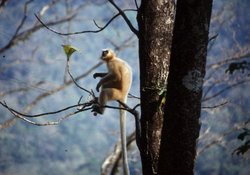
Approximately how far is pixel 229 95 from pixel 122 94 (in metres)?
10.1

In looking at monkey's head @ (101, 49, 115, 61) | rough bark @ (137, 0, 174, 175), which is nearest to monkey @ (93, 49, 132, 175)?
monkey's head @ (101, 49, 115, 61)

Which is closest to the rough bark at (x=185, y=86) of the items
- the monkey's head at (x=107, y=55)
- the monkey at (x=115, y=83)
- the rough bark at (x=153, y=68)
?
the rough bark at (x=153, y=68)

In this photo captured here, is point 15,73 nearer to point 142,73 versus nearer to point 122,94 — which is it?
point 122,94

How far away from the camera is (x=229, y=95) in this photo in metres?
13.4

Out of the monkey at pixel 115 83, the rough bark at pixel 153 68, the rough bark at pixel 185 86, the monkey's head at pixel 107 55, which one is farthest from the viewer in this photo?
the monkey's head at pixel 107 55

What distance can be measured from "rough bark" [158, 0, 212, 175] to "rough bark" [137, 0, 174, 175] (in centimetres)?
29

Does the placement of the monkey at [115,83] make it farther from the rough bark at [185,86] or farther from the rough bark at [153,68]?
the rough bark at [185,86]

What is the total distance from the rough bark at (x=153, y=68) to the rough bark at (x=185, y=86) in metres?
0.29

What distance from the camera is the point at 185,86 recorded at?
146cm

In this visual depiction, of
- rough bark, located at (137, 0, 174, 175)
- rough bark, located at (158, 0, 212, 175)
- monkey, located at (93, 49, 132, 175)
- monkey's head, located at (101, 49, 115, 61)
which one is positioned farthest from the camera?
monkey's head, located at (101, 49, 115, 61)

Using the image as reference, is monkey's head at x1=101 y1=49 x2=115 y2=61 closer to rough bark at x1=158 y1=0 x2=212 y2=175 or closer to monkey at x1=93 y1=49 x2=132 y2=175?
monkey at x1=93 y1=49 x2=132 y2=175

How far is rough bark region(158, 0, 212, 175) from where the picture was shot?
144cm

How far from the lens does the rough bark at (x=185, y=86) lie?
1.44 metres

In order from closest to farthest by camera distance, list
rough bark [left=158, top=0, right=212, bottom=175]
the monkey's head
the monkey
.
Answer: rough bark [left=158, top=0, right=212, bottom=175] → the monkey → the monkey's head
